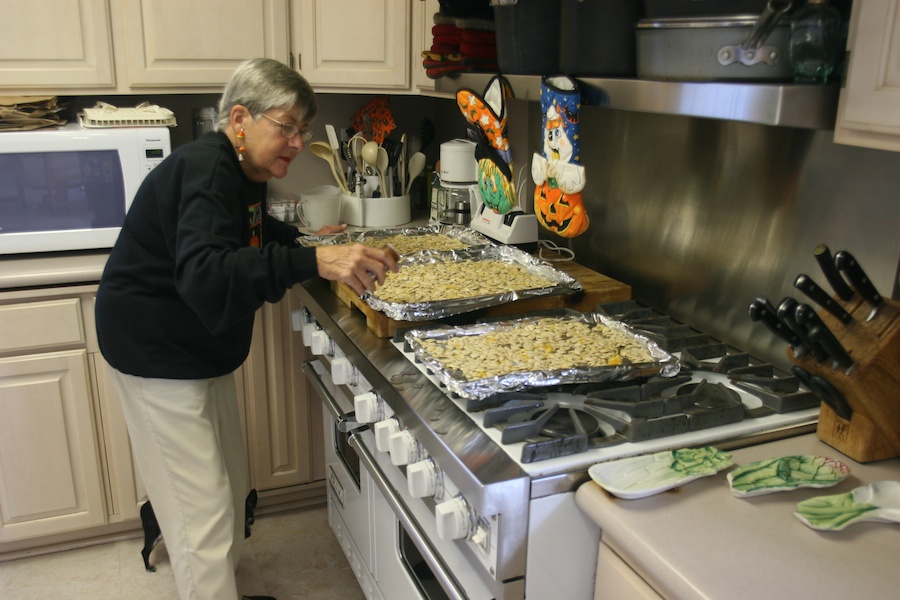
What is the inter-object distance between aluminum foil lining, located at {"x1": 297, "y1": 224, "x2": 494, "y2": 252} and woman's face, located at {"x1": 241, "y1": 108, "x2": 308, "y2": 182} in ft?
1.39

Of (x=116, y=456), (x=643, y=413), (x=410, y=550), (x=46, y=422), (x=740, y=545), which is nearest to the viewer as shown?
(x=740, y=545)

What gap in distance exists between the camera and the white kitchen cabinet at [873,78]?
0.98 m

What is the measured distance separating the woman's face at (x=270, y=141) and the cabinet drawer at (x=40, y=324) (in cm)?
84

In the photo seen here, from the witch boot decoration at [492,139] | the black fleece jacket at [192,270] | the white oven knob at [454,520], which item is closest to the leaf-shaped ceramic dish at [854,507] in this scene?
the white oven knob at [454,520]

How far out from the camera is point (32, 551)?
2.42 m

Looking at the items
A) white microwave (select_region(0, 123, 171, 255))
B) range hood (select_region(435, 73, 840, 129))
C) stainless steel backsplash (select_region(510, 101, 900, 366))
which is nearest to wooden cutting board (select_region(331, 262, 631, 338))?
stainless steel backsplash (select_region(510, 101, 900, 366))

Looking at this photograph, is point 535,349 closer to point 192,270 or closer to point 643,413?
point 643,413

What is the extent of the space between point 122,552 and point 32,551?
0.88ft

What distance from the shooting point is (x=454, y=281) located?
5.87 feet

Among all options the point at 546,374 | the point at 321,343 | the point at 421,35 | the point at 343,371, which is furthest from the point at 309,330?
the point at 421,35

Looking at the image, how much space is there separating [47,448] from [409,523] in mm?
1335

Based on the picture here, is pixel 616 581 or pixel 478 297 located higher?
pixel 478 297

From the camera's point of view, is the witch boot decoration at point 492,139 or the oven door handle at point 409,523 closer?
the oven door handle at point 409,523

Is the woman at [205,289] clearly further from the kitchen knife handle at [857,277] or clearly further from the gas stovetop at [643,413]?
the kitchen knife handle at [857,277]
